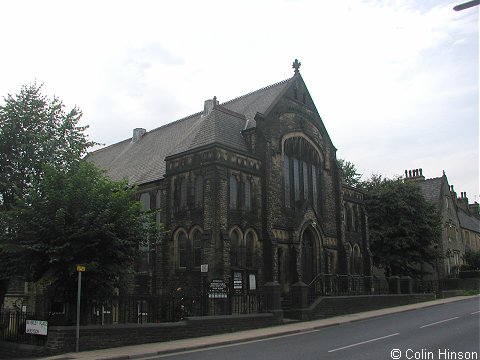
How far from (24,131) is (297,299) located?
1457 cm

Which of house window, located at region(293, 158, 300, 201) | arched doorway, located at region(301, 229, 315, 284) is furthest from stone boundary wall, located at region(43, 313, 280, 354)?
house window, located at region(293, 158, 300, 201)

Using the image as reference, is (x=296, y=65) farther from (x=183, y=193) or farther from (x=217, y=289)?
(x=217, y=289)

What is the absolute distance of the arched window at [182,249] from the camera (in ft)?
83.9

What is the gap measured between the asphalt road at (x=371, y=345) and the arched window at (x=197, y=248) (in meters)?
7.68

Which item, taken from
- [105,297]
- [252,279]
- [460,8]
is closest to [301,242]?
[252,279]

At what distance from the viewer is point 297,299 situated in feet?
78.3

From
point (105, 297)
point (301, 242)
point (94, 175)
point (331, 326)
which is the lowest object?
point (331, 326)

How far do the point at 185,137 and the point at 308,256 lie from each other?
10.5 metres

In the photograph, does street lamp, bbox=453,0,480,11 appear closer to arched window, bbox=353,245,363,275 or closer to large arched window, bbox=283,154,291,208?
large arched window, bbox=283,154,291,208

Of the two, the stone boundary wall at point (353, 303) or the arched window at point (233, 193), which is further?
the arched window at point (233, 193)

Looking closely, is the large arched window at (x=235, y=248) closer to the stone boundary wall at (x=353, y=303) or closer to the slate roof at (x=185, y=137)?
the stone boundary wall at (x=353, y=303)

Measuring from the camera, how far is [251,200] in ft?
87.0

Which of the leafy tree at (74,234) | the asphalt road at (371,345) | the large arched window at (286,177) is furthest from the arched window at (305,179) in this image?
the leafy tree at (74,234)

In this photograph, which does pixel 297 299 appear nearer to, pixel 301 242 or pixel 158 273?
pixel 301 242
